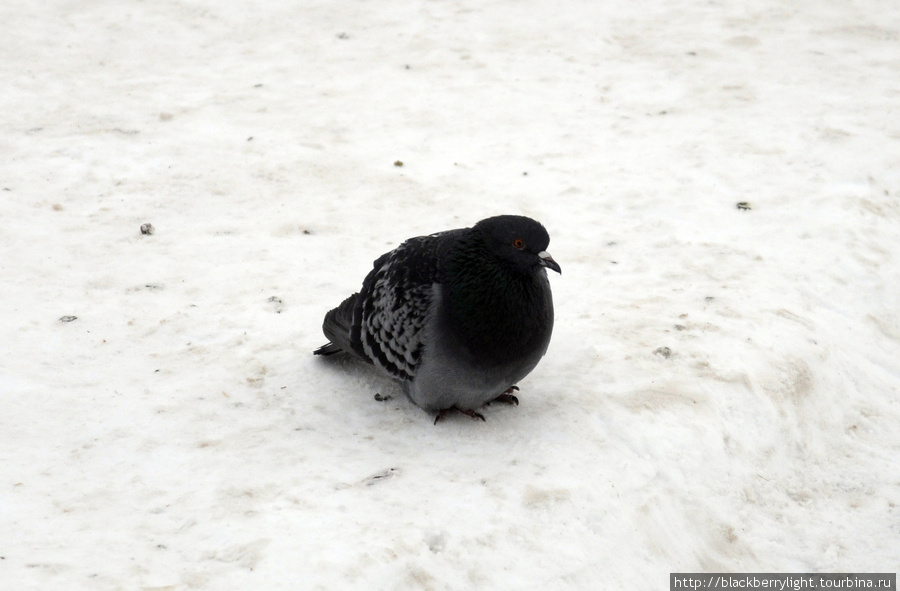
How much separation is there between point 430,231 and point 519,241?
2.27 m

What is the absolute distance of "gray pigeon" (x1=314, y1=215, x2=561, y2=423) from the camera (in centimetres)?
368

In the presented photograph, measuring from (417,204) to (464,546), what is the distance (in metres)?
3.67

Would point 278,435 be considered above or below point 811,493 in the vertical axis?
above

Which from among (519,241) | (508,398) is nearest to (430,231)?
(508,398)

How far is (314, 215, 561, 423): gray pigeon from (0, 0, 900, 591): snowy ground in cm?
27

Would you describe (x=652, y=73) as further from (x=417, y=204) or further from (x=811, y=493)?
(x=811, y=493)

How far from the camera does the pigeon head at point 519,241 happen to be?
3.71 m

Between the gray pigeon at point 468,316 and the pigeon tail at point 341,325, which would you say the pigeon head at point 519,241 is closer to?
the gray pigeon at point 468,316

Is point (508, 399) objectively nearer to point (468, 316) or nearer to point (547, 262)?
point (468, 316)

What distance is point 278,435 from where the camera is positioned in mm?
3826

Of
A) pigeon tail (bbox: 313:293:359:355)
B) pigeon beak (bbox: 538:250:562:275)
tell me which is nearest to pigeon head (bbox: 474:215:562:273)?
pigeon beak (bbox: 538:250:562:275)

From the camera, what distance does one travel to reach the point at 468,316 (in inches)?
145

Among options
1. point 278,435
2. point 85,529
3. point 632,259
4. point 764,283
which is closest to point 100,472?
point 85,529

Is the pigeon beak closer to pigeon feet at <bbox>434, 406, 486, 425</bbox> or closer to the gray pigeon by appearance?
the gray pigeon
